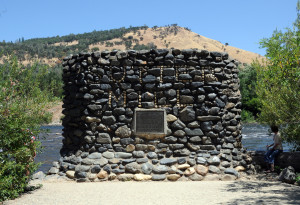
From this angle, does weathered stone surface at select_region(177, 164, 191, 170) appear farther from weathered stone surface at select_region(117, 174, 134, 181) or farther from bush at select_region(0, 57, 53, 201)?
bush at select_region(0, 57, 53, 201)

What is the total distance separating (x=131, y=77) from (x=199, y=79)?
5.77 feet

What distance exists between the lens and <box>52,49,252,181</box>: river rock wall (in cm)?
865

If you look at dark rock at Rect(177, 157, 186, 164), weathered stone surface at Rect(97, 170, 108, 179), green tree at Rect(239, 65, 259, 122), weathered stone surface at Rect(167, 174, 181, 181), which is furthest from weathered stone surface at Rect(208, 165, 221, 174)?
green tree at Rect(239, 65, 259, 122)

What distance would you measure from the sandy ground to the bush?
1.59ft

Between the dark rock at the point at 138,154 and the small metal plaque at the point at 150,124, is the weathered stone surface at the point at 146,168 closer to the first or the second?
the dark rock at the point at 138,154

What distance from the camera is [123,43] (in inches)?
3620

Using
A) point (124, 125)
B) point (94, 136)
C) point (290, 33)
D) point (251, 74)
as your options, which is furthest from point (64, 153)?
point (251, 74)

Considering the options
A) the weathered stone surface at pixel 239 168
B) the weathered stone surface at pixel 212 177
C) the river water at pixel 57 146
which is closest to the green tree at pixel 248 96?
the river water at pixel 57 146

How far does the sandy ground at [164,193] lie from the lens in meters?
6.28

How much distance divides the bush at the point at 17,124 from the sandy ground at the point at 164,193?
1.59 feet

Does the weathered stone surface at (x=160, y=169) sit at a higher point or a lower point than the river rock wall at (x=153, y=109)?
lower

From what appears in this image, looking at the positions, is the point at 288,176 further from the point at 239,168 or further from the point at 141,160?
the point at 141,160

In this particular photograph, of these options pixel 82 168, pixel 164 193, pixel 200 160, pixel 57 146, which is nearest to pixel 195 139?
pixel 200 160

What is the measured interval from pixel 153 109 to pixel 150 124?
39 centimetres
